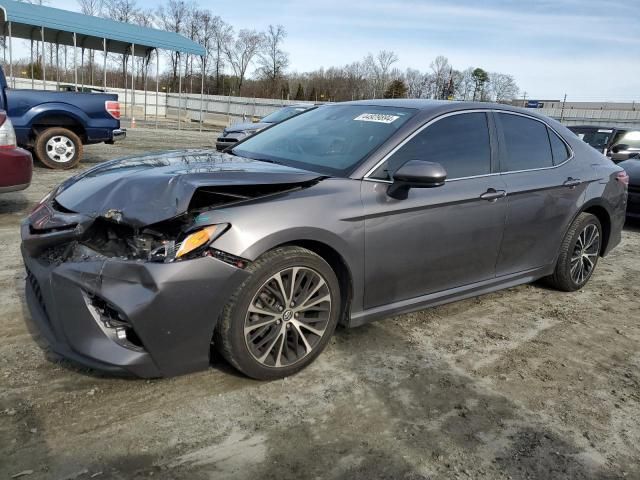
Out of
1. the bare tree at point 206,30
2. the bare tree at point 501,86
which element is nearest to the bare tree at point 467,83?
the bare tree at point 501,86

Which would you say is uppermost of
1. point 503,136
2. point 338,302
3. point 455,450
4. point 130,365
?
point 503,136

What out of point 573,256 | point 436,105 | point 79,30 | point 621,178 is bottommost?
point 573,256

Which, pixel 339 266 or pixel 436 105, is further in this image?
pixel 436 105

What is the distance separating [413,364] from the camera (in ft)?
10.8

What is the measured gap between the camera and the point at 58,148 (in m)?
10.0

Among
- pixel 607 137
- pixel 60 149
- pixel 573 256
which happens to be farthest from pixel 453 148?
pixel 607 137

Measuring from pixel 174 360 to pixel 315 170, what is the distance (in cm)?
145

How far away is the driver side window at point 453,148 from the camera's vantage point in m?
3.44

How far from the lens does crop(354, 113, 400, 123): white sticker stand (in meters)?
3.69

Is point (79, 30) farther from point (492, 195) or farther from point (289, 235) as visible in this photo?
point (289, 235)

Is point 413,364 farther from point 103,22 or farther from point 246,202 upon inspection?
point 103,22

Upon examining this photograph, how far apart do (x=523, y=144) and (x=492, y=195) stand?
2.50 ft

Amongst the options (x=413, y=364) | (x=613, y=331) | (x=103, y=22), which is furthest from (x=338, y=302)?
(x=103, y=22)

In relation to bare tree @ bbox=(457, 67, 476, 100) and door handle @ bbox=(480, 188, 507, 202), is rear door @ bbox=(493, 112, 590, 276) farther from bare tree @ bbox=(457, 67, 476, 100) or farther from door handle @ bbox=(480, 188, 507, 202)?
bare tree @ bbox=(457, 67, 476, 100)
